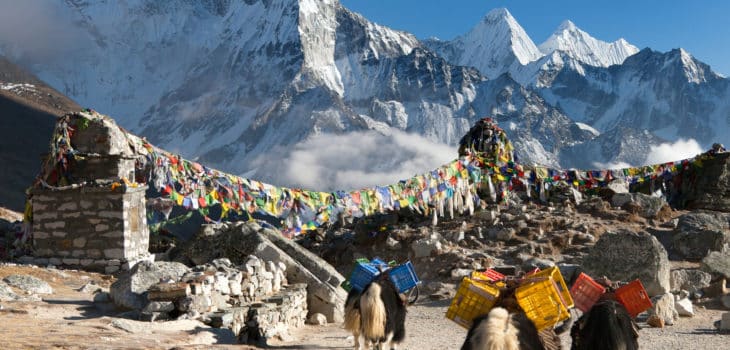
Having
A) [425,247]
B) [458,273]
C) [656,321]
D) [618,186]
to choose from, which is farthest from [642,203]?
[656,321]

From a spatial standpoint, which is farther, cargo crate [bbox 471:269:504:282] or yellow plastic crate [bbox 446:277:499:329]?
cargo crate [bbox 471:269:504:282]

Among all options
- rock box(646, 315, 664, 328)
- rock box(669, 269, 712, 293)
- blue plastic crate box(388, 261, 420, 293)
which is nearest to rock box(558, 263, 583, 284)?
rock box(669, 269, 712, 293)

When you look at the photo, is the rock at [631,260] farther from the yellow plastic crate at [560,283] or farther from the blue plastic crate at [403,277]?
the yellow plastic crate at [560,283]

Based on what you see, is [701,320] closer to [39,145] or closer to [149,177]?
[149,177]

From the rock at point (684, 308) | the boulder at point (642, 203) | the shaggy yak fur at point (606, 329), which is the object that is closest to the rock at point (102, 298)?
the shaggy yak fur at point (606, 329)

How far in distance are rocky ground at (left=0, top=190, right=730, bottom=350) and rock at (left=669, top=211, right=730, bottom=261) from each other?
0.02 m

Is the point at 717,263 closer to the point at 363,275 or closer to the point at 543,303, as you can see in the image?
the point at 363,275

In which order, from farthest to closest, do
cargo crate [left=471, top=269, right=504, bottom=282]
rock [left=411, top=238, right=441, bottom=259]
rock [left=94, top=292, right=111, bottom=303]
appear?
1. rock [left=411, top=238, right=441, bottom=259]
2. rock [left=94, top=292, right=111, bottom=303]
3. cargo crate [left=471, top=269, right=504, bottom=282]

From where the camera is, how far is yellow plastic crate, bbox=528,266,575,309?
576 centimetres

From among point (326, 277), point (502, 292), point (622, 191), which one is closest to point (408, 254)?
point (326, 277)

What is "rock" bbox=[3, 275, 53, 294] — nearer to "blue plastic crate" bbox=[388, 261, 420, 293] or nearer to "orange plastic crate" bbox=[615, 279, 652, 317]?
"blue plastic crate" bbox=[388, 261, 420, 293]

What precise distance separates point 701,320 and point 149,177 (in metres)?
9.18

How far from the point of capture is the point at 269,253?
10.9m

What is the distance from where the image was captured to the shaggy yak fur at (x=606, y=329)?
5191mm
